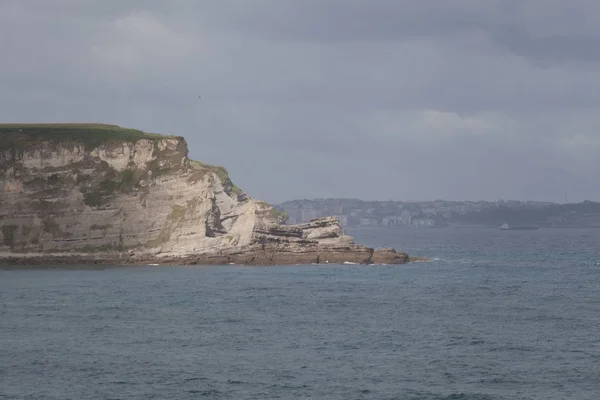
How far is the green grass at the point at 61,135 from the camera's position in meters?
113

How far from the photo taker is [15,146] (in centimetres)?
11200

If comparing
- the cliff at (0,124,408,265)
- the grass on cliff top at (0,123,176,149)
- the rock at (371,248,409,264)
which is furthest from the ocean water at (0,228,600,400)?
the grass on cliff top at (0,123,176,149)

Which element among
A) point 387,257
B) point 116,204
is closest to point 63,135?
point 116,204

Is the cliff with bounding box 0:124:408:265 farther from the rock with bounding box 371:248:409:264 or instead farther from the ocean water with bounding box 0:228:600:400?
the ocean water with bounding box 0:228:600:400

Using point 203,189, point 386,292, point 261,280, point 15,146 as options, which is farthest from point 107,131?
point 386,292

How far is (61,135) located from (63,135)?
0.79ft

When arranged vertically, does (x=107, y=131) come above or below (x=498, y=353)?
above

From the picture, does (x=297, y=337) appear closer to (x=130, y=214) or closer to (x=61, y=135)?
(x=130, y=214)

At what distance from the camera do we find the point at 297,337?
53.1 metres

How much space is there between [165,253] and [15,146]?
75.7ft

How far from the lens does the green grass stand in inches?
4444

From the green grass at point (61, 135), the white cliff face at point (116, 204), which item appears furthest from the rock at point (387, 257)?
the green grass at point (61, 135)

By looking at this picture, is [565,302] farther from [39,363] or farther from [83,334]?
[39,363]

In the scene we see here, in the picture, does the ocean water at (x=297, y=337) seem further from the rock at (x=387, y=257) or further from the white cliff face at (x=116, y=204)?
the rock at (x=387, y=257)
